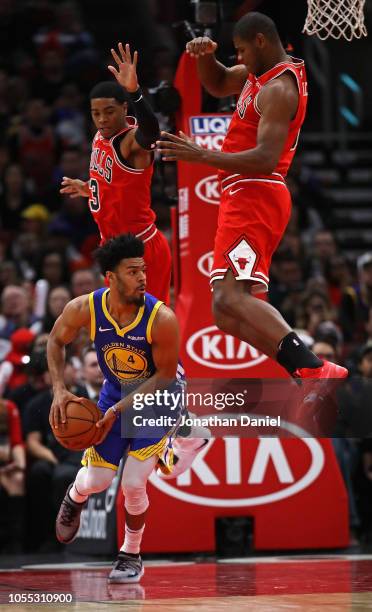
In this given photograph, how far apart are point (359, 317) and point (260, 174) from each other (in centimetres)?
575

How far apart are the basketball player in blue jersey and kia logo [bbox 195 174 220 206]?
184 cm

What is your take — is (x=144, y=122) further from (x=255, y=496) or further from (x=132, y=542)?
(x=255, y=496)

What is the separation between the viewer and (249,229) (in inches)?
293

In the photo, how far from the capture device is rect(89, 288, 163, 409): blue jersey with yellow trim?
8.03m

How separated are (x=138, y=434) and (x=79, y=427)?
1.44ft

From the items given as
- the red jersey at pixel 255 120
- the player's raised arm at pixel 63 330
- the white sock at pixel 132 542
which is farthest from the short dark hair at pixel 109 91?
the white sock at pixel 132 542

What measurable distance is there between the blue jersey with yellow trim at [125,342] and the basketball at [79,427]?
326 mm

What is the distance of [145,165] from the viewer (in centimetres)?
846

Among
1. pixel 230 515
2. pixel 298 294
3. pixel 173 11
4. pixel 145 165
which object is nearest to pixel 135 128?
pixel 145 165

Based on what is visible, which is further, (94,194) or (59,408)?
(94,194)

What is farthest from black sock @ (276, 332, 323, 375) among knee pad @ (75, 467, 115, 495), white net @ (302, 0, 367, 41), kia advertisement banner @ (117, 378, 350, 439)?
white net @ (302, 0, 367, 41)

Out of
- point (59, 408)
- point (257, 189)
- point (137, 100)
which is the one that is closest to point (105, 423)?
point (59, 408)

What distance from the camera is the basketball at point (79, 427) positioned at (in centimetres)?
781

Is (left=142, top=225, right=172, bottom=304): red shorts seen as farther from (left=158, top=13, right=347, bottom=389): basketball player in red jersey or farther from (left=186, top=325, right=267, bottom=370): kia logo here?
(left=158, top=13, right=347, bottom=389): basketball player in red jersey
